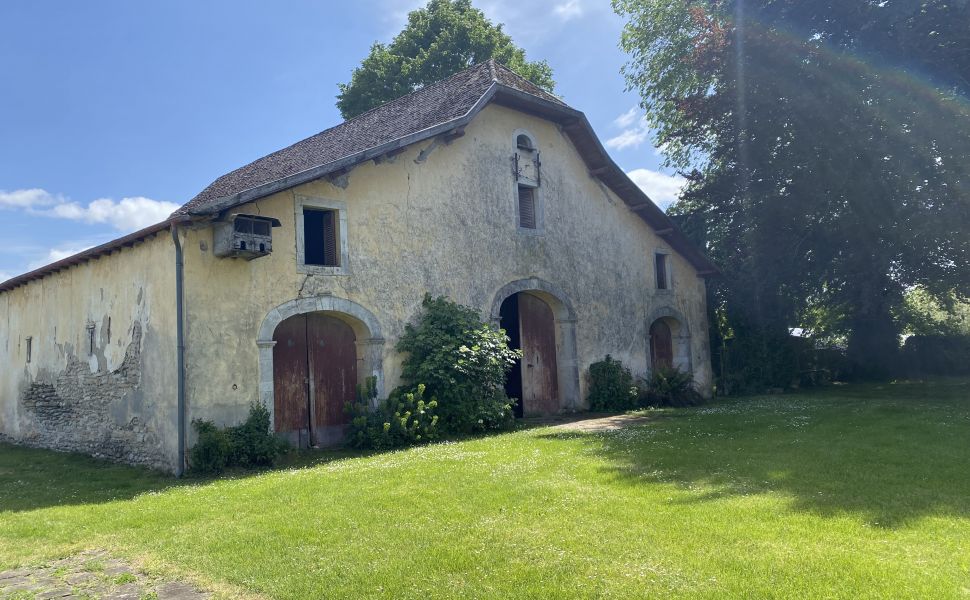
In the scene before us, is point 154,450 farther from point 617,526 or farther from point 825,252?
point 825,252

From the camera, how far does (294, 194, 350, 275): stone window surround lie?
10.6 metres

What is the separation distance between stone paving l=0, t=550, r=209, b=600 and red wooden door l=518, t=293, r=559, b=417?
10299 mm

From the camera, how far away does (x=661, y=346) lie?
18.4 metres

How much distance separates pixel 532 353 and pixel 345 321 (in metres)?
5.00

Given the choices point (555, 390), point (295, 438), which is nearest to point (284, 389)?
point (295, 438)

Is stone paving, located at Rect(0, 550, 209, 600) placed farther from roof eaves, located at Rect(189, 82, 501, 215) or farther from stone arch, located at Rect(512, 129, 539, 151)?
stone arch, located at Rect(512, 129, 539, 151)

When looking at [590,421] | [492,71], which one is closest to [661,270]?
[590,421]

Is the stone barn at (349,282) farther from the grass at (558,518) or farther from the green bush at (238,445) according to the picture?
the grass at (558,518)

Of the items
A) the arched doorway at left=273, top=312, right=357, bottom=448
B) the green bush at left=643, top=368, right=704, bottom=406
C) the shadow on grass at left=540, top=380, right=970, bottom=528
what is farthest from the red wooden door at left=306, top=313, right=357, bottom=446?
the green bush at left=643, top=368, right=704, bottom=406

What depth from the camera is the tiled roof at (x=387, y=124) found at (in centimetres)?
1342

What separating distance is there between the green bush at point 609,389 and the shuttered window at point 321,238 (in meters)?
6.68

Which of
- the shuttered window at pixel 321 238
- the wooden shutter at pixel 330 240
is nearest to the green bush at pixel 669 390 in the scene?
the shuttered window at pixel 321 238

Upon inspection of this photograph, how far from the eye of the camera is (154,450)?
9.76 m

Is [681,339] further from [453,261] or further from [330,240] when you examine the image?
[330,240]
